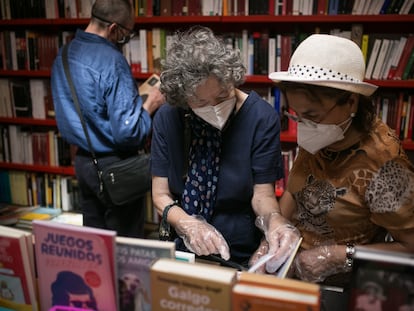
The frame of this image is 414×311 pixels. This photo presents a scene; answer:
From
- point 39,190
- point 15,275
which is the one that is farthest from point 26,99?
point 15,275

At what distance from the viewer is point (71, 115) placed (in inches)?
76.0

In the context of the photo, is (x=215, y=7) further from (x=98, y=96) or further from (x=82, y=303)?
(x=82, y=303)

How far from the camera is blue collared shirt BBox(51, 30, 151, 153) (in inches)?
73.6

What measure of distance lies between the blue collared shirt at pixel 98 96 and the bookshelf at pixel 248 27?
76 centimetres

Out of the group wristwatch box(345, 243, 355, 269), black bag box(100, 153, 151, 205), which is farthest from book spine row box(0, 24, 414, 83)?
wristwatch box(345, 243, 355, 269)

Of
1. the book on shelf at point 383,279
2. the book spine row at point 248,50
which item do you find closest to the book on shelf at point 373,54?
the book spine row at point 248,50

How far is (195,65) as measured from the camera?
118 cm

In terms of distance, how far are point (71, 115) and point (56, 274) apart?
1318 millimetres

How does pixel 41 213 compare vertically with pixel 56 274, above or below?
below

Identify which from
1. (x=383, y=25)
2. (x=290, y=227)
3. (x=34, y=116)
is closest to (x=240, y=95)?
(x=290, y=227)

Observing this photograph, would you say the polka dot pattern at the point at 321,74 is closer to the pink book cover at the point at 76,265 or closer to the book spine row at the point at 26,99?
the pink book cover at the point at 76,265

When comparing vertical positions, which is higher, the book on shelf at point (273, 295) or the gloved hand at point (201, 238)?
the book on shelf at point (273, 295)

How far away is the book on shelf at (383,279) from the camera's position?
60 centimetres

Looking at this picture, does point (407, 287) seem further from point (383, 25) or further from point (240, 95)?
point (383, 25)
